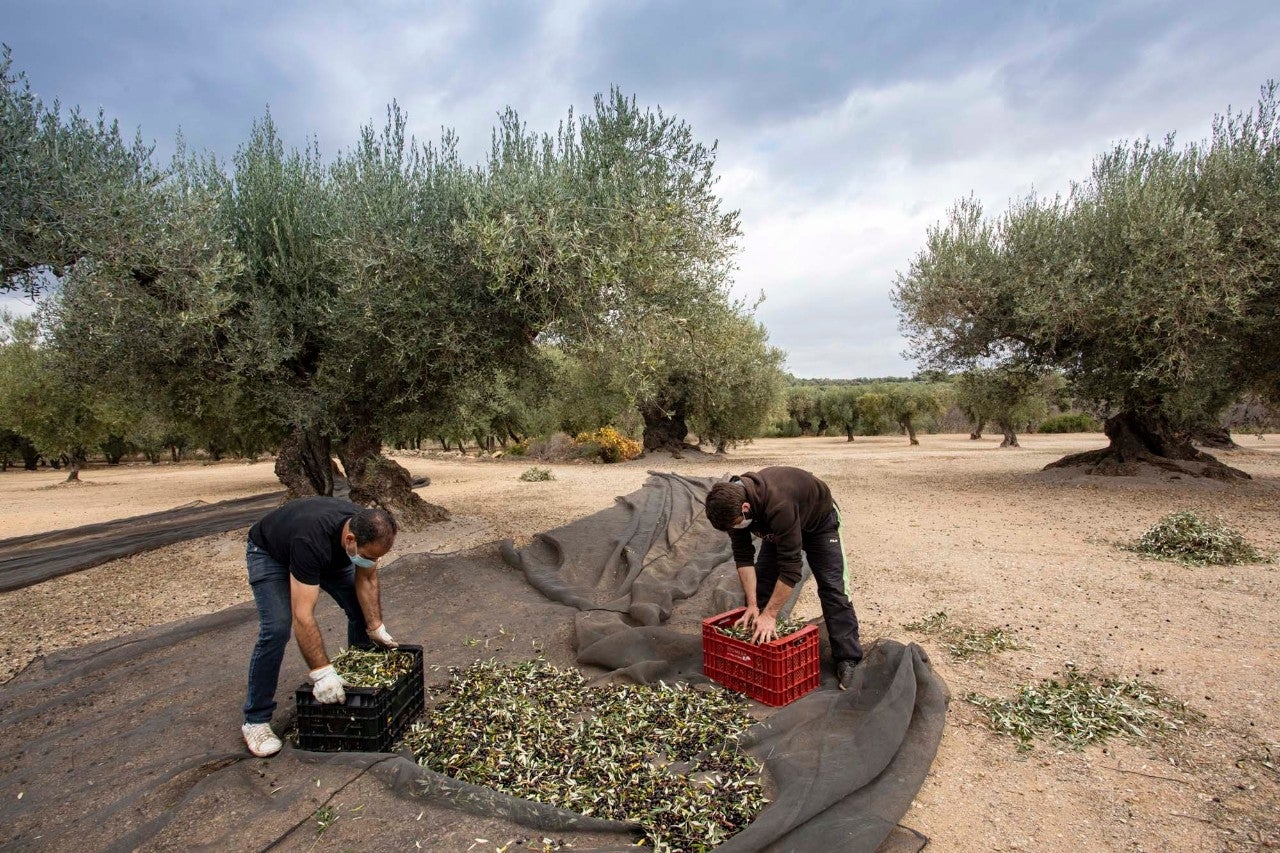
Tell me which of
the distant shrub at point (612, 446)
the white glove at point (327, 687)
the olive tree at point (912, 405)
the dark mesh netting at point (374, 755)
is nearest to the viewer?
the dark mesh netting at point (374, 755)

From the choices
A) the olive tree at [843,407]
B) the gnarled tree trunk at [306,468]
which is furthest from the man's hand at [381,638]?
the olive tree at [843,407]

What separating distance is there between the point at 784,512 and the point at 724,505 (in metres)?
0.46

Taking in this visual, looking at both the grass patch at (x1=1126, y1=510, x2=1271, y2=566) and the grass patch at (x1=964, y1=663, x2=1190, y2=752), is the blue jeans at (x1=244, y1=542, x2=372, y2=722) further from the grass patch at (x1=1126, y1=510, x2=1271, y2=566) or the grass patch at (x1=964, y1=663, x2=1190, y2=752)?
the grass patch at (x1=1126, y1=510, x2=1271, y2=566)

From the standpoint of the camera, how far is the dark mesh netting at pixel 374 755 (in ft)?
9.09

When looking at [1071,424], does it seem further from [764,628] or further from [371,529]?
[371,529]

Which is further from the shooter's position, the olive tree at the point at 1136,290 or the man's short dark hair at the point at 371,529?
the olive tree at the point at 1136,290

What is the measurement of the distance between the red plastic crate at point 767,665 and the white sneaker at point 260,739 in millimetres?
2591

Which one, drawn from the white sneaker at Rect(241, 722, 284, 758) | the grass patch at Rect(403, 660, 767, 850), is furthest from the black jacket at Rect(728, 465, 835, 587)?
the white sneaker at Rect(241, 722, 284, 758)

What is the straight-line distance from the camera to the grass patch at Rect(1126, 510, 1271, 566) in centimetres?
727

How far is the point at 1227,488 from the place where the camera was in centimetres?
1230

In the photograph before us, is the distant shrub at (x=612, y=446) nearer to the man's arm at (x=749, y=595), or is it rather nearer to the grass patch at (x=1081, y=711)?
the man's arm at (x=749, y=595)

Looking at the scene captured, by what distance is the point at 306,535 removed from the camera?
3564 mm

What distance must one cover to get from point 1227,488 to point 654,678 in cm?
1369

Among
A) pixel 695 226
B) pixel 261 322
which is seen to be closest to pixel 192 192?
pixel 261 322
